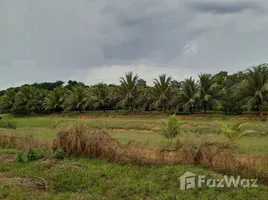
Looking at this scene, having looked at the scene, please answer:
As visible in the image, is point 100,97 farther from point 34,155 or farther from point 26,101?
point 34,155

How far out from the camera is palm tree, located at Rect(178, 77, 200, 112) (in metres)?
27.7

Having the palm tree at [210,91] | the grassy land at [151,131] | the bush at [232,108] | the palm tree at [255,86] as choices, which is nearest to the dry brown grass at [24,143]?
the grassy land at [151,131]

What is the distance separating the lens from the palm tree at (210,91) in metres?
27.0

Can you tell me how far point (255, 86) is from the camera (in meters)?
24.1

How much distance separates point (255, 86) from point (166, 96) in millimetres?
9654

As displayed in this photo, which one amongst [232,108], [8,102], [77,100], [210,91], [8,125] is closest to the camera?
[232,108]

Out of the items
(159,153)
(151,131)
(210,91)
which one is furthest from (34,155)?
(210,91)

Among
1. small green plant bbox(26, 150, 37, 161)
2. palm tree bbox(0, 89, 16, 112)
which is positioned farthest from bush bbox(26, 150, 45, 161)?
palm tree bbox(0, 89, 16, 112)

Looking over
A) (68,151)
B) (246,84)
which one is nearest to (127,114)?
(246,84)

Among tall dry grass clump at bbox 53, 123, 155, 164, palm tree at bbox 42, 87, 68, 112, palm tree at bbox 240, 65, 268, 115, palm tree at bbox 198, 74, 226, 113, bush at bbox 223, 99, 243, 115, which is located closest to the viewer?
tall dry grass clump at bbox 53, 123, 155, 164

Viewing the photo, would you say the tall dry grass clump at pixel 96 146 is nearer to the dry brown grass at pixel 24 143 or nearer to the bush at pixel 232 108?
the dry brown grass at pixel 24 143

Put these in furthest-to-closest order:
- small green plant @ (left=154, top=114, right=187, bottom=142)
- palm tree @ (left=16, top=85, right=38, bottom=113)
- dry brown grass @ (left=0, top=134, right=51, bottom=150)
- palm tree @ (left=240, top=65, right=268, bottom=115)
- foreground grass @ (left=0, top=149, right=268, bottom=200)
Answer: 1. palm tree @ (left=16, top=85, right=38, bottom=113)
2. palm tree @ (left=240, top=65, right=268, bottom=115)
3. small green plant @ (left=154, top=114, right=187, bottom=142)
4. dry brown grass @ (left=0, top=134, right=51, bottom=150)
5. foreground grass @ (left=0, top=149, right=268, bottom=200)

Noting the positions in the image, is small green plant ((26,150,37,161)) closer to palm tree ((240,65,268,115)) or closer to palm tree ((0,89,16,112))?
palm tree ((240,65,268,115))

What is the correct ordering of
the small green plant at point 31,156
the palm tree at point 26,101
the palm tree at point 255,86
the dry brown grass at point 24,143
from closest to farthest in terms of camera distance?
the small green plant at point 31,156 → the dry brown grass at point 24,143 → the palm tree at point 255,86 → the palm tree at point 26,101
